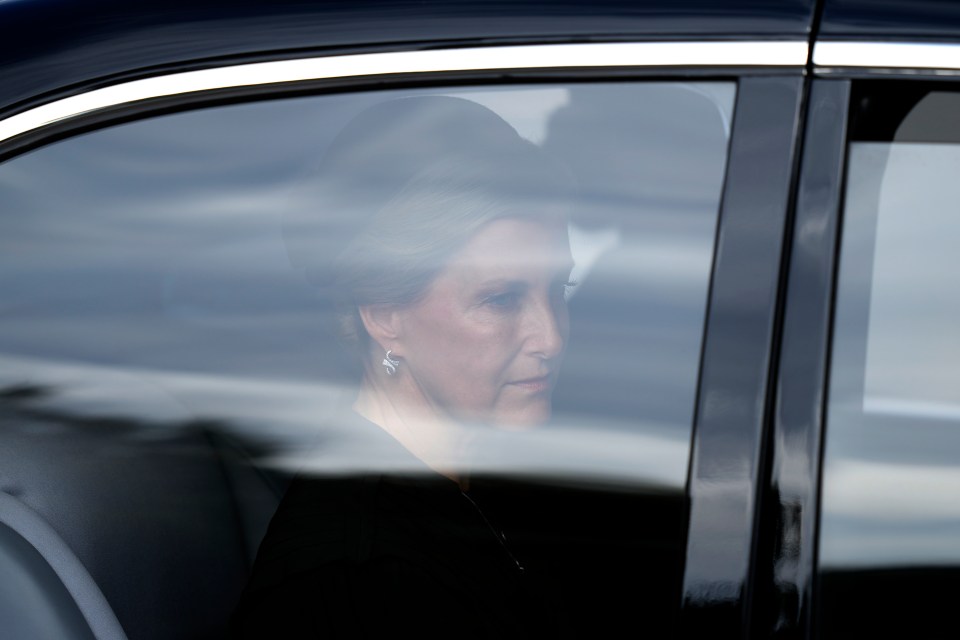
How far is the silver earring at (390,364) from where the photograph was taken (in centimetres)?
142

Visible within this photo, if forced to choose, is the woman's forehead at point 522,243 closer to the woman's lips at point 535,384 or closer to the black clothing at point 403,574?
the woman's lips at point 535,384

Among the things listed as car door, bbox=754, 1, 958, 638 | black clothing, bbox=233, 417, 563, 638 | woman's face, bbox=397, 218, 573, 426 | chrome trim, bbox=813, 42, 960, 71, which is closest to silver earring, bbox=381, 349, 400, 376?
woman's face, bbox=397, 218, 573, 426

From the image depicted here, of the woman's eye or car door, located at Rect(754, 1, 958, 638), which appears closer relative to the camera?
car door, located at Rect(754, 1, 958, 638)

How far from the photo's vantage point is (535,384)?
128 centimetres

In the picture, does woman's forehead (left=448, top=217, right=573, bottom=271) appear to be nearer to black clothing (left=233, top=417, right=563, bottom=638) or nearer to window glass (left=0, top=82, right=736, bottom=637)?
window glass (left=0, top=82, right=736, bottom=637)

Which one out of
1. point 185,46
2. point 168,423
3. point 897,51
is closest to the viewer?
point 897,51

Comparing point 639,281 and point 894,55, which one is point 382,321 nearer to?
point 639,281

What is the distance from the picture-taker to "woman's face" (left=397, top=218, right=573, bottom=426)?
1239 mm

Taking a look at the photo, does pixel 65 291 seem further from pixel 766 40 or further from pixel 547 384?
pixel 766 40

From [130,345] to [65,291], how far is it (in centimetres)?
10

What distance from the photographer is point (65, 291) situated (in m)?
1.28

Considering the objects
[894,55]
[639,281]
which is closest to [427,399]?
[639,281]

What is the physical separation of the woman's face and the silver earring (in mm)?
13

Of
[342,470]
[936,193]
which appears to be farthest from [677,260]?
[342,470]
